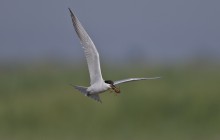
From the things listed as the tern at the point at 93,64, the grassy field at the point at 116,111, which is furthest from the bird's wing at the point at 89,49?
the grassy field at the point at 116,111

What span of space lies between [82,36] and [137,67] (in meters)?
7.70

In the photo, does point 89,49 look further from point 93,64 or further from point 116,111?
point 116,111

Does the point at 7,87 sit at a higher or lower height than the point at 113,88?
lower

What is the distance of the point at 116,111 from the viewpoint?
54.2 feet

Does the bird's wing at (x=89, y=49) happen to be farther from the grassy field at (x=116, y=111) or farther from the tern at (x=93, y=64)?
the grassy field at (x=116, y=111)

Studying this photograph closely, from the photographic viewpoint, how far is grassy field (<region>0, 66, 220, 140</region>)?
15.8 m

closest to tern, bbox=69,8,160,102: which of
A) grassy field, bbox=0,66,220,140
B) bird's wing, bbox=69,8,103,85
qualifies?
bird's wing, bbox=69,8,103,85

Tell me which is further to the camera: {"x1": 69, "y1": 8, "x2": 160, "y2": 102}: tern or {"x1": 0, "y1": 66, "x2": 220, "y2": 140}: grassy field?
{"x1": 0, "y1": 66, "x2": 220, "y2": 140}: grassy field

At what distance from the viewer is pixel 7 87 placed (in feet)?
56.0

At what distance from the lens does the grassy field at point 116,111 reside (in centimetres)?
1577

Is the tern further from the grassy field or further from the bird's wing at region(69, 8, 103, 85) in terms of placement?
the grassy field

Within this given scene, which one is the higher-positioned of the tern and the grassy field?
the tern

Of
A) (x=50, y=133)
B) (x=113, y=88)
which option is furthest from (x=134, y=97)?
(x=113, y=88)

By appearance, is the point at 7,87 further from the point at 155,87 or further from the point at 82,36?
the point at 82,36
